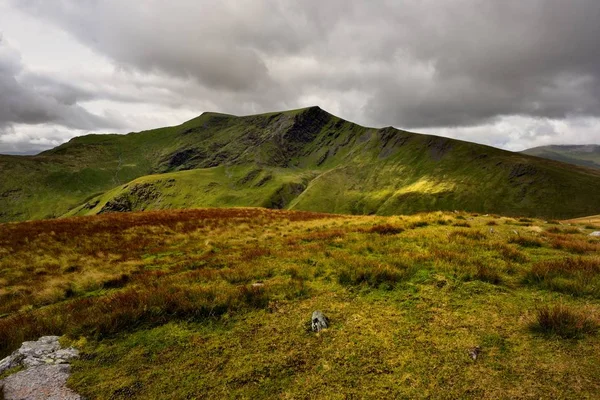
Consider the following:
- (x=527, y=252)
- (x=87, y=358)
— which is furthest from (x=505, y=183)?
(x=87, y=358)

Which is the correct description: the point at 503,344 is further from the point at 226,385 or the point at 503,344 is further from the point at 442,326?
the point at 226,385

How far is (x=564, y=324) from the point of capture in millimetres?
6082

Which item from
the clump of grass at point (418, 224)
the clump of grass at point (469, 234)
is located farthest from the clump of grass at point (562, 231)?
the clump of grass at point (418, 224)

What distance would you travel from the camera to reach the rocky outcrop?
500 centimetres

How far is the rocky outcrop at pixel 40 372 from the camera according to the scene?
5.00m

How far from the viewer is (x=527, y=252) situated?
11.4 meters

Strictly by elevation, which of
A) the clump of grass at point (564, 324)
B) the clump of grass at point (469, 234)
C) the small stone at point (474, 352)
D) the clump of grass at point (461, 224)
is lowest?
the small stone at point (474, 352)

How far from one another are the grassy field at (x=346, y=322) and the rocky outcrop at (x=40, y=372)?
26 cm

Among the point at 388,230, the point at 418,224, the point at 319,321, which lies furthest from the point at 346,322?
the point at 418,224

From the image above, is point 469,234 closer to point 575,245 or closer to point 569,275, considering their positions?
point 575,245

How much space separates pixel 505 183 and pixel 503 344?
230 meters

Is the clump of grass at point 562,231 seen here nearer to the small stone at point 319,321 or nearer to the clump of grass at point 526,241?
the clump of grass at point 526,241

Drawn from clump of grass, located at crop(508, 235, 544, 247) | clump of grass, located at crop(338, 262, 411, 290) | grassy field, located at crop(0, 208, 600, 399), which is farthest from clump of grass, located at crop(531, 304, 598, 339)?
clump of grass, located at crop(508, 235, 544, 247)

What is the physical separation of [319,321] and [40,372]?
566 centimetres
